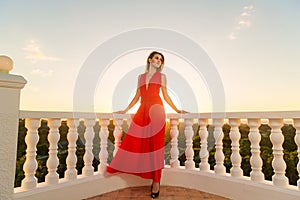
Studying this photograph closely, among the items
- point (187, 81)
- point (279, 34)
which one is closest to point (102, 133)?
point (187, 81)

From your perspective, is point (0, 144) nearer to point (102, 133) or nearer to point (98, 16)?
point (102, 133)

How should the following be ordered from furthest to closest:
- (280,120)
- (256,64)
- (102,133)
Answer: (256,64), (102,133), (280,120)

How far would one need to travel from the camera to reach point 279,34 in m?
3.35

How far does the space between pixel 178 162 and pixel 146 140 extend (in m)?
0.65

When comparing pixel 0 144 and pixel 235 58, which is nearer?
pixel 0 144

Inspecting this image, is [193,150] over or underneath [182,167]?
over

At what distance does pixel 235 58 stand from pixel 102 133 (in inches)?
105

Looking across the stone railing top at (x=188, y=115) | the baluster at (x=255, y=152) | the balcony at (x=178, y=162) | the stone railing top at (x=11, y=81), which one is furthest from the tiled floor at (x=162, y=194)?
the stone railing top at (x=11, y=81)

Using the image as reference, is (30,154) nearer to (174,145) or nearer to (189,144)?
(174,145)

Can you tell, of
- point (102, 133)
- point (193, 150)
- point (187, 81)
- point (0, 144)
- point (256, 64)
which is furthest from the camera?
point (256, 64)

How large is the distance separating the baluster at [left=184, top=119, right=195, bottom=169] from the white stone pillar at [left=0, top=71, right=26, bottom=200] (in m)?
1.94

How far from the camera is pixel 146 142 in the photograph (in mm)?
2160

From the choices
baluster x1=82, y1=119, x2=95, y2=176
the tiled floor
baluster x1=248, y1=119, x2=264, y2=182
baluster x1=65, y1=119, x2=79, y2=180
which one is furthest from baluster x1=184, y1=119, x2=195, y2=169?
baluster x1=65, y1=119, x2=79, y2=180

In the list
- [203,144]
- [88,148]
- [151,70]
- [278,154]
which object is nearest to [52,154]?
[88,148]
